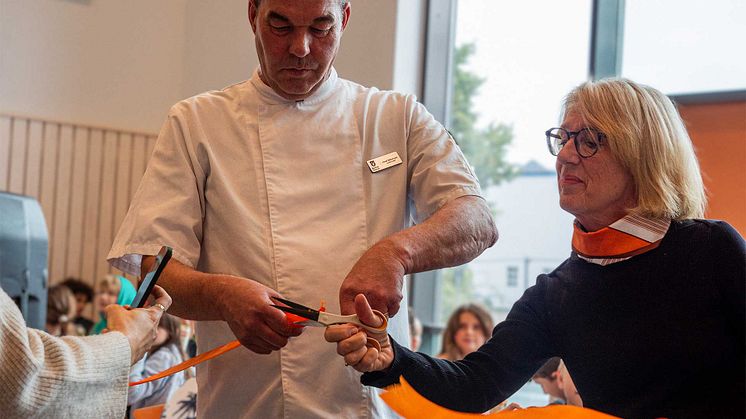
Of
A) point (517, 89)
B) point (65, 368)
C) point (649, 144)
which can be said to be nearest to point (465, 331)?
point (517, 89)

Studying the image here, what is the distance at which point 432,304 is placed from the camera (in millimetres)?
6051

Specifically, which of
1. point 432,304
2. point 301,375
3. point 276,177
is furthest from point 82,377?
point 432,304

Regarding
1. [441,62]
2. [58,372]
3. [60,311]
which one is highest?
[441,62]

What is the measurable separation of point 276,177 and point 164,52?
645 cm

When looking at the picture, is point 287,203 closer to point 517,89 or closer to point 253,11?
point 253,11

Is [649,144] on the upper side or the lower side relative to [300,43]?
lower

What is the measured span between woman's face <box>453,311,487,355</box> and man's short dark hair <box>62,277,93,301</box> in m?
3.83

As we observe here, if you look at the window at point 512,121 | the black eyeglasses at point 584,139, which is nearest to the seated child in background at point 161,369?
the window at point 512,121

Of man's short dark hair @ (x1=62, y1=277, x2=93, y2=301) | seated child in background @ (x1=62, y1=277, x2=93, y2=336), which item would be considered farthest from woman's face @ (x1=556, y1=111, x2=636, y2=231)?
man's short dark hair @ (x1=62, y1=277, x2=93, y2=301)

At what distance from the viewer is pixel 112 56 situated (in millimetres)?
8109

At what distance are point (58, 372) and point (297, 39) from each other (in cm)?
89

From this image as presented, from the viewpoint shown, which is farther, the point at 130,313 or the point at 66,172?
the point at 66,172

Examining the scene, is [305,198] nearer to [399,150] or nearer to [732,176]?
[399,150]

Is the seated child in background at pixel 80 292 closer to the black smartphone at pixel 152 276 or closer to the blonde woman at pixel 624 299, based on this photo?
the black smartphone at pixel 152 276
